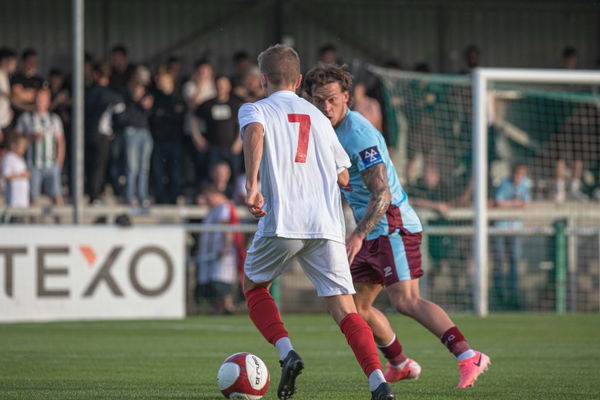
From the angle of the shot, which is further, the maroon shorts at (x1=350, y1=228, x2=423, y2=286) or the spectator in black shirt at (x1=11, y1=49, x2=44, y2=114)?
the spectator in black shirt at (x1=11, y1=49, x2=44, y2=114)

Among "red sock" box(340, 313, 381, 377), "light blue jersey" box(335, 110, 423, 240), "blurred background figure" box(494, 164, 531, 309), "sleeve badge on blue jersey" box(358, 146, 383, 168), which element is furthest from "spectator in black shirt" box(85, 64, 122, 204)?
"red sock" box(340, 313, 381, 377)

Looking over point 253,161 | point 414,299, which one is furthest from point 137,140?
point 253,161

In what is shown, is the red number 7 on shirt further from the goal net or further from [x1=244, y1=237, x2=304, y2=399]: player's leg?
the goal net

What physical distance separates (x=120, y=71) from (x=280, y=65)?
1287cm

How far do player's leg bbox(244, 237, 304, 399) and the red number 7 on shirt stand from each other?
1.55 ft

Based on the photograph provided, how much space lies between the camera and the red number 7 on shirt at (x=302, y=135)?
21.5 feet

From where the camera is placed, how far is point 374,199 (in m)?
7.42

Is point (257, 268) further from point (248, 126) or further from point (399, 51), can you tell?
point (399, 51)

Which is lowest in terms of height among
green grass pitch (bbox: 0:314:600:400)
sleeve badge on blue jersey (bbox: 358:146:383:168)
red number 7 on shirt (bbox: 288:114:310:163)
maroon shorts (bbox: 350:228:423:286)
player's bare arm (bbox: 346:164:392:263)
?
green grass pitch (bbox: 0:314:600:400)

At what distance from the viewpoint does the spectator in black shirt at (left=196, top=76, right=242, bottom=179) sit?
706 inches

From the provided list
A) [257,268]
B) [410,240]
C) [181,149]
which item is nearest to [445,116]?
[181,149]

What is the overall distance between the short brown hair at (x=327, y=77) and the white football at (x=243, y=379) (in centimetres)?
191

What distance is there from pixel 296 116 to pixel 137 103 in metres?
11.3

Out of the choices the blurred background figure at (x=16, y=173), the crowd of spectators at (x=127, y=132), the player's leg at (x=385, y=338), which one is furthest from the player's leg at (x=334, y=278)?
the blurred background figure at (x=16, y=173)
